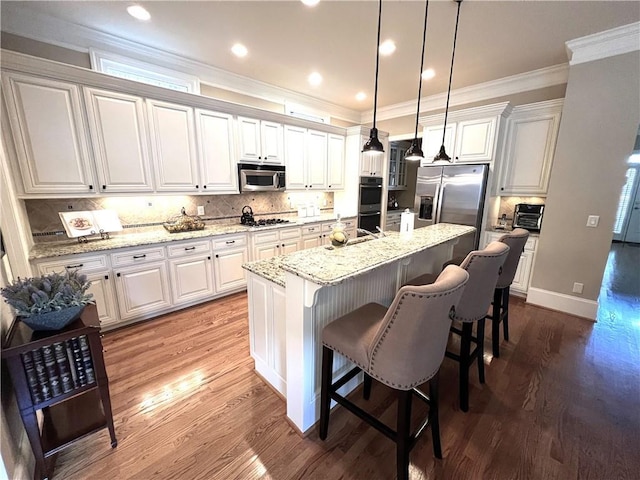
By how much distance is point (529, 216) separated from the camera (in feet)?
11.6

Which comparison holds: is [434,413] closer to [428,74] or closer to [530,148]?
[530,148]

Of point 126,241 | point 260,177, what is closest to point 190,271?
point 126,241

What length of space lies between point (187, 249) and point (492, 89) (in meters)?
4.77

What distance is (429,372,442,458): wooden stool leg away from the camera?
1380 millimetres

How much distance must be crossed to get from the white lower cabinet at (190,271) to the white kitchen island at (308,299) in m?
1.43

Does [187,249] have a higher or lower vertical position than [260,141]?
lower

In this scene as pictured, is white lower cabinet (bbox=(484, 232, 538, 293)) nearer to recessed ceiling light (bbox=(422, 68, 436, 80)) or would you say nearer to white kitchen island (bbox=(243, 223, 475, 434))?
white kitchen island (bbox=(243, 223, 475, 434))

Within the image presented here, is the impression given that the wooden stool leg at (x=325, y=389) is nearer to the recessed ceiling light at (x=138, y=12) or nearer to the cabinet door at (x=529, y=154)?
the recessed ceiling light at (x=138, y=12)

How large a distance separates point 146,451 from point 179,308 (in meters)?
1.77

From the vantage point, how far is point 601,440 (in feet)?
5.16

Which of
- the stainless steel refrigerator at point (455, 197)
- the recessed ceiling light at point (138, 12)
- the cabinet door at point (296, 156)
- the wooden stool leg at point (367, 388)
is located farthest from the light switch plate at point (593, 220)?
the recessed ceiling light at point (138, 12)

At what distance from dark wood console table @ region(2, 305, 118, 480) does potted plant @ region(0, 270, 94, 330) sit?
0.23ft

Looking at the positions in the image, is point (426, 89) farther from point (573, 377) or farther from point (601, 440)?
point (601, 440)

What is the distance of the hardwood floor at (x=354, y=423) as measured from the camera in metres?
1.41
